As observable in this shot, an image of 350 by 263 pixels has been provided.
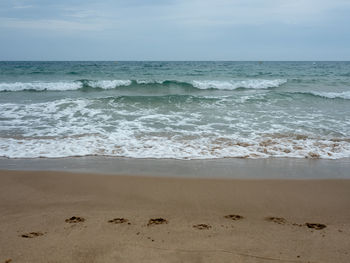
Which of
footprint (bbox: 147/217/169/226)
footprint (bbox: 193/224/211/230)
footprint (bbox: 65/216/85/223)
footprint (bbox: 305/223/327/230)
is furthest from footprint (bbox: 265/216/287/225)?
footprint (bbox: 65/216/85/223)

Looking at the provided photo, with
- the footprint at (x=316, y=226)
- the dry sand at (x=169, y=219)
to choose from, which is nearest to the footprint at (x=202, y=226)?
the dry sand at (x=169, y=219)

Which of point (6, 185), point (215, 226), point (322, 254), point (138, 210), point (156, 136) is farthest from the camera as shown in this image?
point (156, 136)

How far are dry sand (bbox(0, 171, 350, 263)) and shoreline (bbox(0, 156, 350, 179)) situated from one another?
23cm

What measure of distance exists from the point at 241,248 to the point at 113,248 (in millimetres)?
1233

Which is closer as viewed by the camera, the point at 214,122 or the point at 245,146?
the point at 245,146

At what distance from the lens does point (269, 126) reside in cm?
785

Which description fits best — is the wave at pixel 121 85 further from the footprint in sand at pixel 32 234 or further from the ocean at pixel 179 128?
the footprint in sand at pixel 32 234

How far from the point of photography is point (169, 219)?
3.07 meters

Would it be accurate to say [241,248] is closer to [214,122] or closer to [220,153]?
[220,153]

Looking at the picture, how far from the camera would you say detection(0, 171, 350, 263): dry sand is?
2.42 m

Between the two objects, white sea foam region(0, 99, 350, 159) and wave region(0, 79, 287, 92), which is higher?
wave region(0, 79, 287, 92)

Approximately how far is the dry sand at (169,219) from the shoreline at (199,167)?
233mm

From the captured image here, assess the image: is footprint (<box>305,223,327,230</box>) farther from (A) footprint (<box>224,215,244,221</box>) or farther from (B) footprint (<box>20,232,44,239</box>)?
(B) footprint (<box>20,232,44,239</box>)

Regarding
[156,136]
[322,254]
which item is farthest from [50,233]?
[156,136]
